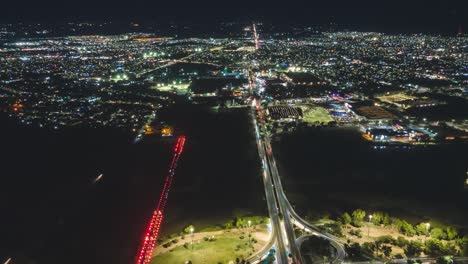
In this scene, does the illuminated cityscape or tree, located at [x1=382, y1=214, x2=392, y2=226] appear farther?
tree, located at [x1=382, y1=214, x2=392, y2=226]

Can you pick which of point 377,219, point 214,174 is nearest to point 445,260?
point 377,219

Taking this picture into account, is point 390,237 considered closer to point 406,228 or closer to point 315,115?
point 406,228

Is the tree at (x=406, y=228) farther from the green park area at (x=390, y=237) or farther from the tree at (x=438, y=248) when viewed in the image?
the tree at (x=438, y=248)

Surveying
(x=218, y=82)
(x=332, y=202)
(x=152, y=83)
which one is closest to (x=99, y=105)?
(x=152, y=83)

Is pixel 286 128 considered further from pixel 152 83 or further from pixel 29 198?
pixel 152 83

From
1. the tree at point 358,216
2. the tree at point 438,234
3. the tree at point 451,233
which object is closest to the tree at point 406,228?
the tree at point 438,234

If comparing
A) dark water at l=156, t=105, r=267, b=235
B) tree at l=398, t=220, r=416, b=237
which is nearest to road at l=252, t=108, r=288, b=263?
dark water at l=156, t=105, r=267, b=235

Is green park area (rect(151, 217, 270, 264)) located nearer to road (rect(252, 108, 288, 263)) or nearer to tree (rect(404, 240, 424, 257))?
road (rect(252, 108, 288, 263))
